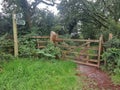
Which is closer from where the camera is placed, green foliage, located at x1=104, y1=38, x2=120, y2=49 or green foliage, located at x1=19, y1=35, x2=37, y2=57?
green foliage, located at x1=104, y1=38, x2=120, y2=49

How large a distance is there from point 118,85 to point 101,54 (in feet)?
8.57

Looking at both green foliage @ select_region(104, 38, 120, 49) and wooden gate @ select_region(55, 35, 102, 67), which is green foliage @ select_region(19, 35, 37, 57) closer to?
wooden gate @ select_region(55, 35, 102, 67)

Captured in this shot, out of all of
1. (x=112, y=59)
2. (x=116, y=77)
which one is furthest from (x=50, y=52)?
(x=116, y=77)

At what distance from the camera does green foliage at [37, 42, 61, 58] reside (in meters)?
8.48

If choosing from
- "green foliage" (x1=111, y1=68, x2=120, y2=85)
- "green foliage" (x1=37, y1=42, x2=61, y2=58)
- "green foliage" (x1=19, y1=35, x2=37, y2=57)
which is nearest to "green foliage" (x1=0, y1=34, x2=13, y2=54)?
"green foliage" (x1=19, y1=35, x2=37, y2=57)

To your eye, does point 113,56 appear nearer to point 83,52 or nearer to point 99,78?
point 99,78

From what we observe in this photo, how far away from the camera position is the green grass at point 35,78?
16.5 ft

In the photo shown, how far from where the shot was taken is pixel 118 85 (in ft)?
18.5

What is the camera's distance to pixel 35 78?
552cm

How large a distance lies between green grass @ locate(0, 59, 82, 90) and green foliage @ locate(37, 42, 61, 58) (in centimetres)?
172

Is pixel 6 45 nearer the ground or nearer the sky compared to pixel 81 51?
nearer the sky

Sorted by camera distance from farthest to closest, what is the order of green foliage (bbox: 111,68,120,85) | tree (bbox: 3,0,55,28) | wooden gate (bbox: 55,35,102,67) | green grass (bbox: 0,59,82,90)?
tree (bbox: 3,0,55,28)
wooden gate (bbox: 55,35,102,67)
green foliage (bbox: 111,68,120,85)
green grass (bbox: 0,59,82,90)

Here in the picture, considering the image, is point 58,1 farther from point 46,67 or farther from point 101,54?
point 46,67

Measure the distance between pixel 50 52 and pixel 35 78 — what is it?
11.4ft
